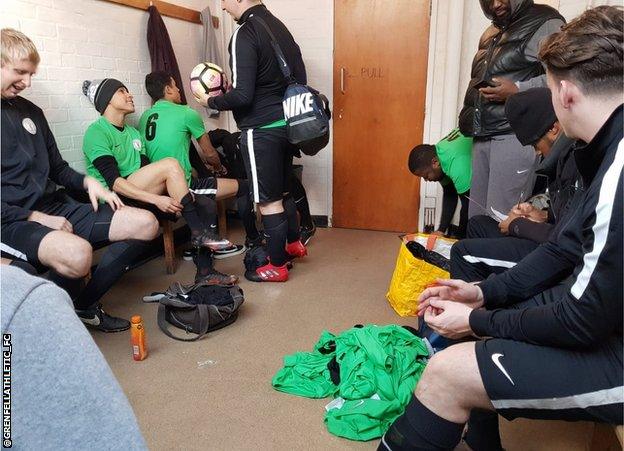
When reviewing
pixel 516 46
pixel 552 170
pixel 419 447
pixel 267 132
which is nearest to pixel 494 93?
pixel 516 46

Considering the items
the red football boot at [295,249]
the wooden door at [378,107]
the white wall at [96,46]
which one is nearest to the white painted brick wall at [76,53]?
the white wall at [96,46]

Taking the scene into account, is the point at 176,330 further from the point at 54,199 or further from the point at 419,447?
the point at 419,447

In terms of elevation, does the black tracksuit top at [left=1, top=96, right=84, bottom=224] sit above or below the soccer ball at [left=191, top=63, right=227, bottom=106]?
below

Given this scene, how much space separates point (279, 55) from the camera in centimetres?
265

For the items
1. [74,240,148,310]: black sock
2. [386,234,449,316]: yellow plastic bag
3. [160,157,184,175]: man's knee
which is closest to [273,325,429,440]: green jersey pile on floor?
[386,234,449,316]: yellow plastic bag

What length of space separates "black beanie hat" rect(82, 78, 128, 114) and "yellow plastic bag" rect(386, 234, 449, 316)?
1.94 meters

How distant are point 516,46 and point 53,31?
7.99 feet

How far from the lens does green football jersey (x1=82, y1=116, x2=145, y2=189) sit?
2643 mm

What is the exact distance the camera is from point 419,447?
108 centimetres

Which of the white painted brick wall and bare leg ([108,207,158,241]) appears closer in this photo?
bare leg ([108,207,158,241])

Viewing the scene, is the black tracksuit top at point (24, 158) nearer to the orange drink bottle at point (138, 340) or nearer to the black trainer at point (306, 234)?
the orange drink bottle at point (138, 340)

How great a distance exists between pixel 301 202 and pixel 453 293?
8.12 ft

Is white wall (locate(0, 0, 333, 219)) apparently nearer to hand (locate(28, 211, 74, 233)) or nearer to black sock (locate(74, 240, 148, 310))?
hand (locate(28, 211, 74, 233))

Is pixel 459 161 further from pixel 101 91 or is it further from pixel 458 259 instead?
pixel 101 91
